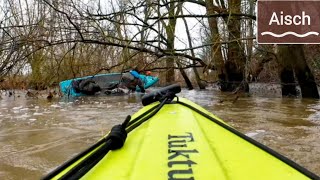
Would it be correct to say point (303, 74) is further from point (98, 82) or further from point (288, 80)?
point (98, 82)

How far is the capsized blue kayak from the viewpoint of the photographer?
35.8ft

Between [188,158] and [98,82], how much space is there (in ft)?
34.9

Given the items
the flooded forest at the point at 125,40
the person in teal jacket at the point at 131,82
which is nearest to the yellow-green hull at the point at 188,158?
the flooded forest at the point at 125,40

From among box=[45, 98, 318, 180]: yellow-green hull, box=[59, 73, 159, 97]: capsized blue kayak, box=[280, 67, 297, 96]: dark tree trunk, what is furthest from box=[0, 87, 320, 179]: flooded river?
box=[59, 73, 159, 97]: capsized blue kayak

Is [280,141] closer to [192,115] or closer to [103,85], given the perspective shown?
[192,115]

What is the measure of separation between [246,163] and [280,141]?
6.12ft

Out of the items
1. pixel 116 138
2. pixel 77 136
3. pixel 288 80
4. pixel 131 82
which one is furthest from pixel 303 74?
pixel 116 138

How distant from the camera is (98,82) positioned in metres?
11.7

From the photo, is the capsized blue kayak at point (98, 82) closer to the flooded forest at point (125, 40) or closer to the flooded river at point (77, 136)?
the flooded forest at point (125, 40)

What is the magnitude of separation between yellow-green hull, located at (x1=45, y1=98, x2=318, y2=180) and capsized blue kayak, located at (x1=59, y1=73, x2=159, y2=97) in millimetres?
8716

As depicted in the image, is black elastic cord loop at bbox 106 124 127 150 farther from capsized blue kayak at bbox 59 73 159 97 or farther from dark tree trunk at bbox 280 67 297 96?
capsized blue kayak at bbox 59 73 159 97

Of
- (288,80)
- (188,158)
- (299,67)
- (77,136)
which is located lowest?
(77,136)

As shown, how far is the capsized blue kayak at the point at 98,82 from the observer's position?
10.9 metres

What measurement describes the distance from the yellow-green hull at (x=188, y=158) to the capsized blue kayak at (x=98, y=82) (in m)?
8.72
